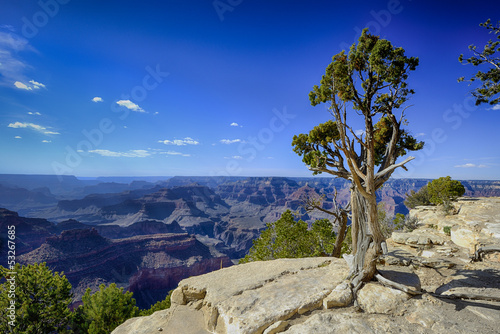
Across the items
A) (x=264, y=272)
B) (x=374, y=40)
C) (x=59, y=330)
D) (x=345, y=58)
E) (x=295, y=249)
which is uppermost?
(x=374, y=40)

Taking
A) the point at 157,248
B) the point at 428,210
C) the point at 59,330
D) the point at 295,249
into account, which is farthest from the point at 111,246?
the point at 428,210

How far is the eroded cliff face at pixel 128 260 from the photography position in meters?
74.1

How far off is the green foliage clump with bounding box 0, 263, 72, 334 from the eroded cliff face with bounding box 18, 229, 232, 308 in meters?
52.2

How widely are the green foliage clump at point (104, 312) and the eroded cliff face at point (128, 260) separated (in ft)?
163

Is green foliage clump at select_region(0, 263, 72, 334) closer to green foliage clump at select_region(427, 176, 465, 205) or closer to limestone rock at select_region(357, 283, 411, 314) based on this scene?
limestone rock at select_region(357, 283, 411, 314)

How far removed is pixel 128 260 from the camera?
92062mm

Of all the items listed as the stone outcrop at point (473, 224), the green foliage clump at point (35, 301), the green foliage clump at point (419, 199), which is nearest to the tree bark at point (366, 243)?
the stone outcrop at point (473, 224)

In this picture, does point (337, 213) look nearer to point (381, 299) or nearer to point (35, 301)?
point (381, 299)

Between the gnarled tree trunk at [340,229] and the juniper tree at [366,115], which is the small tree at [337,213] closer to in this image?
the gnarled tree trunk at [340,229]

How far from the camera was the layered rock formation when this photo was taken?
571 centimetres

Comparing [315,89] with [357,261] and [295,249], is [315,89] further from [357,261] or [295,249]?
[295,249]

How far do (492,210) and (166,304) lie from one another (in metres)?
29.4

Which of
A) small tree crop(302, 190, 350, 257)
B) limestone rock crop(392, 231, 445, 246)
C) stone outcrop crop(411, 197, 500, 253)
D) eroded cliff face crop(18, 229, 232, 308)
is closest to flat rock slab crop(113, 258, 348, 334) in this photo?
small tree crop(302, 190, 350, 257)

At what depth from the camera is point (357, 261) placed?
8.08 m
